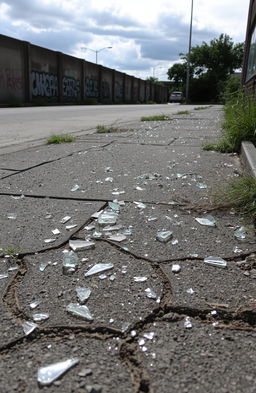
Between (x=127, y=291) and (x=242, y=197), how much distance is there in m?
1.20

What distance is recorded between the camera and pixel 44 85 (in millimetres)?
28422

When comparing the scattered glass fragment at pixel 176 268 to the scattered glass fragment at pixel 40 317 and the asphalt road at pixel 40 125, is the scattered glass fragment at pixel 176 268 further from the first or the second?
the asphalt road at pixel 40 125

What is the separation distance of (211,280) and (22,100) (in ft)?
88.2

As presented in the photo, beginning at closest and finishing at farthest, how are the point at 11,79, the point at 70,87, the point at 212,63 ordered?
the point at 11,79
the point at 70,87
the point at 212,63

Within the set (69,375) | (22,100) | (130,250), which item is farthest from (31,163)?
(22,100)

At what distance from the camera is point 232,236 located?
6.41ft

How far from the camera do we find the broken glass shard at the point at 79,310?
1.29 meters

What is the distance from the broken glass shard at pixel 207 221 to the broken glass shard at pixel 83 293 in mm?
934

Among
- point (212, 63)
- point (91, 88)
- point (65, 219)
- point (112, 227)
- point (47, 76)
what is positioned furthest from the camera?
point (212, 63)

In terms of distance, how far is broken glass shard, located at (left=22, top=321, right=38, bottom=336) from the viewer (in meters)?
1.20

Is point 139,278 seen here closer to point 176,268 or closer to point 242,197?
point 176,268

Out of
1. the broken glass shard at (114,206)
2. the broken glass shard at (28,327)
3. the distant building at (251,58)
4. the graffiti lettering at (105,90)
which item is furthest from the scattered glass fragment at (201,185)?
the graffiti lettering at (105,90)

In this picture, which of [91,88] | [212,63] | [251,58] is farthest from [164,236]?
[212,63]

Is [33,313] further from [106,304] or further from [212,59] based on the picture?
[212,59]
